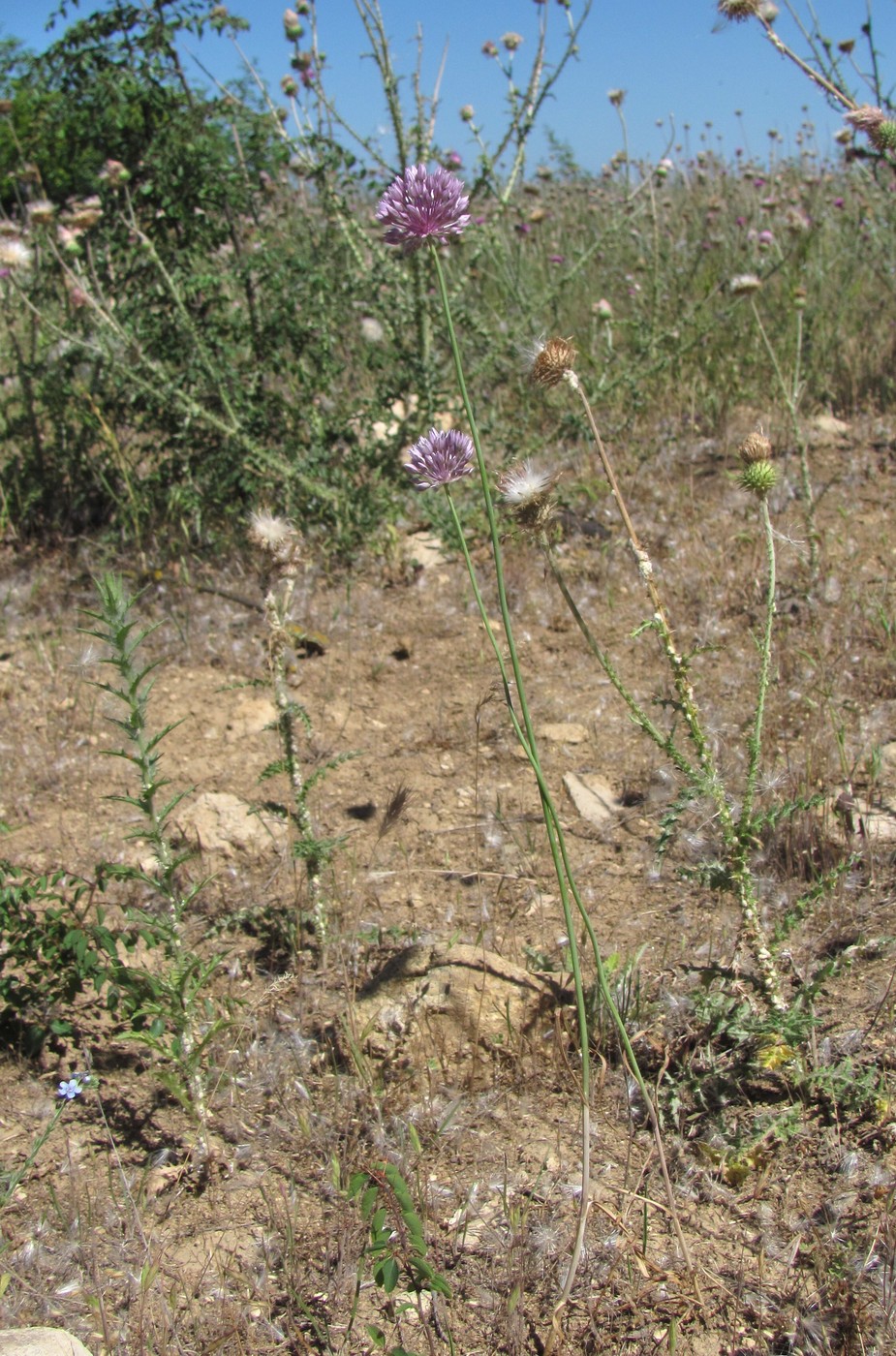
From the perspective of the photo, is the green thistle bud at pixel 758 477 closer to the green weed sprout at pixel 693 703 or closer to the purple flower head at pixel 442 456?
the green weed sprout at pixel 693 703

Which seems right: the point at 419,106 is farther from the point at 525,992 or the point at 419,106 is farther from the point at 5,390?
the point at 525,992

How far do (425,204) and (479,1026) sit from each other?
1.46 meters

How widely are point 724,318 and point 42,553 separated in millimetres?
3500

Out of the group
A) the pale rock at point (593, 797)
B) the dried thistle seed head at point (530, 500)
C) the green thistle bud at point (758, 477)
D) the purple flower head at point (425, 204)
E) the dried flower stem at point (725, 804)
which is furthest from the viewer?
the pale rock at point (593, 797)

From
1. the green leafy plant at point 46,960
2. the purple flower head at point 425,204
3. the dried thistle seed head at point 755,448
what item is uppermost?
the purple flower head at point 425,204

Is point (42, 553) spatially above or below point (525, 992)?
above

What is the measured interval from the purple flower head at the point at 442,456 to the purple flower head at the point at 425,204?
29 centimetres

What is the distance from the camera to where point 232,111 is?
455 cm

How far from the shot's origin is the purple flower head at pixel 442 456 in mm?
1606

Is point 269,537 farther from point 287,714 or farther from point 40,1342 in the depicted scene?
point 40,1342

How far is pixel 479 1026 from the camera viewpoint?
2.03 m

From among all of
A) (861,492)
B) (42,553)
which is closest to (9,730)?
(42,553)

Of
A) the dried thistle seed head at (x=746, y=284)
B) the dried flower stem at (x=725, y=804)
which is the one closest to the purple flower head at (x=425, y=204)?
the dried flower stem at (x=725, y=804)

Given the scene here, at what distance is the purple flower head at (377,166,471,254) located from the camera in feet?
4.98
